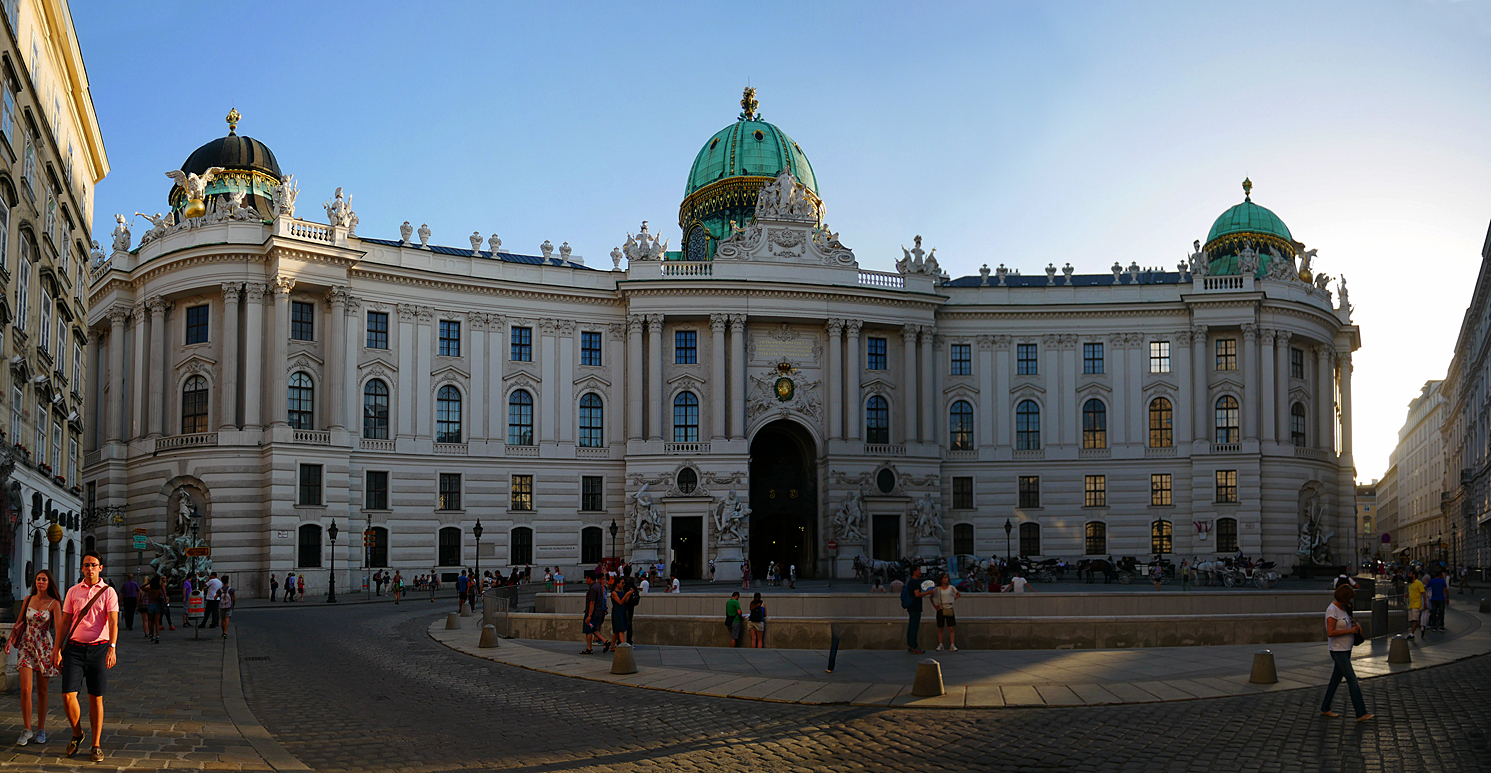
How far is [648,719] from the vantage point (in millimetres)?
17281

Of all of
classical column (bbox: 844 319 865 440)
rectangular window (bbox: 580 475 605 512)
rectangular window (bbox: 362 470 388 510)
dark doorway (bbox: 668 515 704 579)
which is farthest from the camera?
classical column (bbox: 844 319 865 440)

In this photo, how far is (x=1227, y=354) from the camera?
71312 millimetres

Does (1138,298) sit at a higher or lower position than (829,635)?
higher

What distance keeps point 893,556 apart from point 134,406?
40206 millimetres

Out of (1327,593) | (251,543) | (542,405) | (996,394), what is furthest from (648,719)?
(996,394)

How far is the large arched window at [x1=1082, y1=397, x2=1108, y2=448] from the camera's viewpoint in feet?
234

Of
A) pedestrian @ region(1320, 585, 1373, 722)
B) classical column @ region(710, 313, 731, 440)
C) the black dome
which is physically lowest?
pedestrian @ region(1320, 585, 1373, 722)

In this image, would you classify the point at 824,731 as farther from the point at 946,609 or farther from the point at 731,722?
the point at 946,609

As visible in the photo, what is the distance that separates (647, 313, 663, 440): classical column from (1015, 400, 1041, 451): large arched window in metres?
21.7

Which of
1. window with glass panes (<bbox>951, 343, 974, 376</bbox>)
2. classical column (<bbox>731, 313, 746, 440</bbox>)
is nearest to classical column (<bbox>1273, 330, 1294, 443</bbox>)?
window with glass panes (<bbox>951, 343, 974, 376</bbox>)

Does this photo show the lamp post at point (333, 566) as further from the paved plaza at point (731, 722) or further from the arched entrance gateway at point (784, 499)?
the paved plaza at point (731, 722)

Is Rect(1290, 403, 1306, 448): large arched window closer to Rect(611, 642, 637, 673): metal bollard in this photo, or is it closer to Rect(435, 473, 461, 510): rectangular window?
Rect(435, 473, 461, 510): rectangular window

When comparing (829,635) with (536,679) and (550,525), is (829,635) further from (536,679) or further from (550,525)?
(550,525)

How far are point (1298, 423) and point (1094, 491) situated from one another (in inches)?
532
